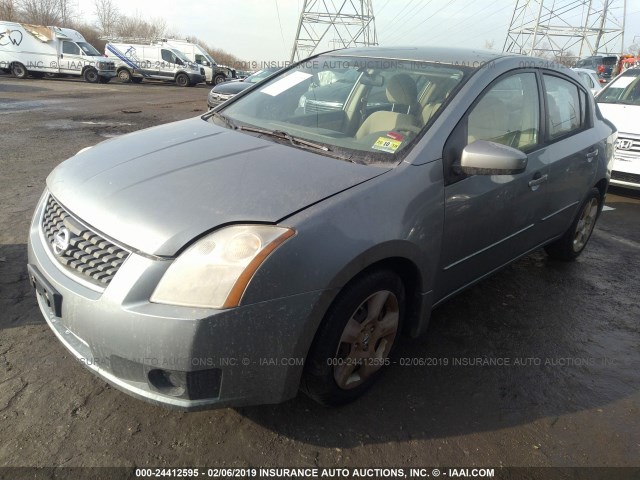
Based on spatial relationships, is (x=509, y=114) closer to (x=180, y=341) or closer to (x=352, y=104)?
(x=352, y=104)

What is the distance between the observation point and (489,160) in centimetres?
233

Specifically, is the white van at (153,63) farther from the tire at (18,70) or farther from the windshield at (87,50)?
the tire at (18,70)

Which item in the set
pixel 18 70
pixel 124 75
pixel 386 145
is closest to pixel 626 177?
pixel 386 145

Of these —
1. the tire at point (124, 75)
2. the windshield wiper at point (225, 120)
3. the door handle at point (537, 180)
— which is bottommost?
the tire at point (124, 75)

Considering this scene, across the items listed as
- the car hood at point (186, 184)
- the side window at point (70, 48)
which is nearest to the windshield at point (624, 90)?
the car hood at point (186, 184)

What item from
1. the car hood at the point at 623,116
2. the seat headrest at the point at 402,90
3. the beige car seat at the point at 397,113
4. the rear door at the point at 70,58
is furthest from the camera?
the rear door at the point at 70,58

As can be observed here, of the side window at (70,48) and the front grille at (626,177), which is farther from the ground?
the front grille at (626,177)

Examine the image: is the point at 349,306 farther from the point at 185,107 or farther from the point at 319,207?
the point at 185,107

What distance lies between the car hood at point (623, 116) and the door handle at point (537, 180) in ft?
14.0

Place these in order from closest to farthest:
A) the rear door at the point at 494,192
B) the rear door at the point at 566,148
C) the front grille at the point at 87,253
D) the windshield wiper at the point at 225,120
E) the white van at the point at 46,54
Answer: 1. the front grille at the point at 87,253
2. the rear door at the point at 494,192
3. the windshield wiper at the point at 225,120
4. the rear door at the point at 566,148
5. the white van at the point at 46,54

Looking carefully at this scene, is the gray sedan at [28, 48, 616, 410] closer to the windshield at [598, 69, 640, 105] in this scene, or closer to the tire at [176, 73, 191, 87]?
the windshield at [598, 69, 640, 105]

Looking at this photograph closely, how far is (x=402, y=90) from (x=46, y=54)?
26924 millimetres

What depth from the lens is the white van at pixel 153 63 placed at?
2753cm

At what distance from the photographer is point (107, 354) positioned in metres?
1.80
